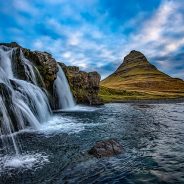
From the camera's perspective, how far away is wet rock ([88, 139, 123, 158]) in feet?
60.5

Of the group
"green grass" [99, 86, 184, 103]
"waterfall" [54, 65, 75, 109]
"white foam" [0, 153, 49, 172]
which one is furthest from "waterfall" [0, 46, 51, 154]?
"green grass" [99, 86, 184, 103]

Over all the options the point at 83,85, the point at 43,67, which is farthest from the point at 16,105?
the point at 83,85

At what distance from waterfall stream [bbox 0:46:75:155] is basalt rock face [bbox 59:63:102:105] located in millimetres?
23745

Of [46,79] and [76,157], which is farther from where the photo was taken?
[46,79]

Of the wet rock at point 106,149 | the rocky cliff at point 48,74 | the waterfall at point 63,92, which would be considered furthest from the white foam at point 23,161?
the waterfall at point 63,92

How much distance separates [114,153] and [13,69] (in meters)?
32.9

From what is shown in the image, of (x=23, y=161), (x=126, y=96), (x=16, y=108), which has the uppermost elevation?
(x=126, y=96)

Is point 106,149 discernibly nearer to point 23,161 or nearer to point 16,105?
point 23,161

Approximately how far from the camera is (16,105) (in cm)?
2828

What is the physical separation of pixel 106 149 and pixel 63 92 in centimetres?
4333

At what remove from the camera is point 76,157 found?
18.2 metres

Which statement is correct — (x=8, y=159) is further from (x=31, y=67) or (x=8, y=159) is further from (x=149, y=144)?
(x=31, y=67)

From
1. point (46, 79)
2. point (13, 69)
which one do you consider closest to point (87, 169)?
point (13, 69)

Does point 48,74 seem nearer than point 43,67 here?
Yes
